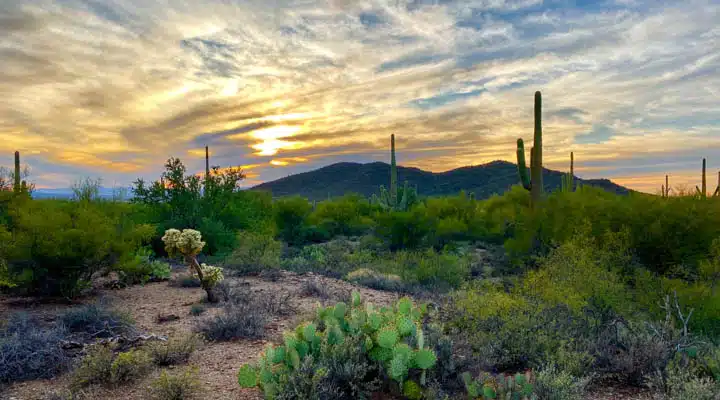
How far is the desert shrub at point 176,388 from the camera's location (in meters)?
4.87

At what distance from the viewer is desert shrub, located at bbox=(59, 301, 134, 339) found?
6980 mm

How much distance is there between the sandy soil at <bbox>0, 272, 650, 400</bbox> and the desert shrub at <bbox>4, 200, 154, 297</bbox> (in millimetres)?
413

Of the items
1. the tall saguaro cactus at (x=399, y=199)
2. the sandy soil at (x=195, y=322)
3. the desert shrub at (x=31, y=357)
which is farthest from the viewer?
the tall saguaro cactus at (x=399, y=199)

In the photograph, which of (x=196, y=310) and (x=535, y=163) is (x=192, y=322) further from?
(x=535, y=163)

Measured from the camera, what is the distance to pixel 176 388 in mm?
4898

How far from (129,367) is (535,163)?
49.6 feet

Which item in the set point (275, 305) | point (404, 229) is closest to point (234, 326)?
point (275, 305)

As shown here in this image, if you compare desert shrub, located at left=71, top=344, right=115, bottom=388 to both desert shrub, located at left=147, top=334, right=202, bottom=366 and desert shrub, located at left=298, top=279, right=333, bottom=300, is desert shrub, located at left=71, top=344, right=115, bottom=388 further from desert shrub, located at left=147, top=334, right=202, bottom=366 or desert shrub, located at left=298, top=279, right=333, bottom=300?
desert shrub, located at left=298, top=279, right=333, bottom=300

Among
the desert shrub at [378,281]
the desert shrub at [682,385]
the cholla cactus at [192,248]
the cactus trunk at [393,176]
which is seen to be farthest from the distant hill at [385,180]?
the desert shrub at [682,385]

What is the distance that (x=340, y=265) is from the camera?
570 inches

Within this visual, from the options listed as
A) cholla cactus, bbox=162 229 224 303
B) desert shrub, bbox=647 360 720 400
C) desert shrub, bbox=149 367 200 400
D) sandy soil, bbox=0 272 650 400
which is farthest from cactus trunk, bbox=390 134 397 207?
desert shrub, bbox=149 367 200 400

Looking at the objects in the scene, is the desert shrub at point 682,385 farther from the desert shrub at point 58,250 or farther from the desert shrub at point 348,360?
the desert shrub at point 58,250

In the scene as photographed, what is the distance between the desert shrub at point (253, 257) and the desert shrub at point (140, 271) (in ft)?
5.42

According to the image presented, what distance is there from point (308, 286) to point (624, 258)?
18.7 ft
